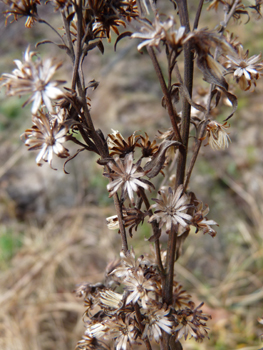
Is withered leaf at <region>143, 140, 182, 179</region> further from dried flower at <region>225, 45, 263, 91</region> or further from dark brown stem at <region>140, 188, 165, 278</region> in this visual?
dried flower at <region>225, 45, 263, 91</region>

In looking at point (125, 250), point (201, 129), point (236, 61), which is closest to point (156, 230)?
point (125, 250)

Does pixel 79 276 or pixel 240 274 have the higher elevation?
pixel 240 274

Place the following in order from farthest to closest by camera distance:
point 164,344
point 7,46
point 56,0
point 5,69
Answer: point 7,46, point 5,69, point 164,344, point 56,0

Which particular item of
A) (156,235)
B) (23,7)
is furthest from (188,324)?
(23,7)

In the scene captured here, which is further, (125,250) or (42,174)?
(42,174)

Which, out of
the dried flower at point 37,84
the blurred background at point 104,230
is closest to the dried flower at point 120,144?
the dried flower at point 37,84

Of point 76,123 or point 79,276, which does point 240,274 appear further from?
point 76,123

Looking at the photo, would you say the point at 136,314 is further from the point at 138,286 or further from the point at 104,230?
the point at 104,230
